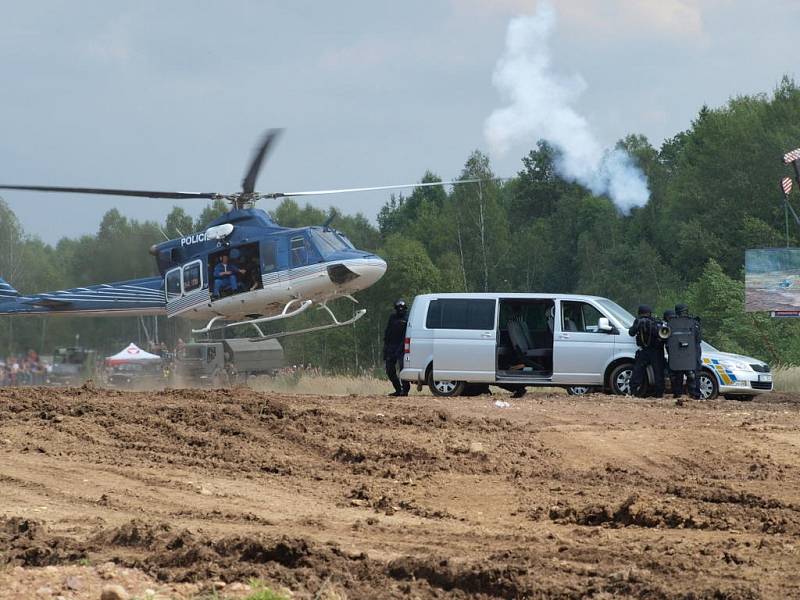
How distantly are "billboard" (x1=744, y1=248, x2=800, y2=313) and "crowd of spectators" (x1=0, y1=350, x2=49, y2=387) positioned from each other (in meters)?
20.1

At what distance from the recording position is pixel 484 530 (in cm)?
865

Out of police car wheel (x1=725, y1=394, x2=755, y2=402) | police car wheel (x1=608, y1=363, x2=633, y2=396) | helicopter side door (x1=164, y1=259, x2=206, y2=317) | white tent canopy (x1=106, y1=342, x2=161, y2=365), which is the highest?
helicopter side door (x1=164, y1=259, x2=206, y2=317)

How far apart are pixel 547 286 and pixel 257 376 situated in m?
29.5

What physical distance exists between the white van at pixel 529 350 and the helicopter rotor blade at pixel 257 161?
12.5 ft

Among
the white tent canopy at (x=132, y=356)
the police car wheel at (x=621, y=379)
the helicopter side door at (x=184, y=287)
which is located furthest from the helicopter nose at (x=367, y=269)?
the white tent canopy at (x=132, y=356)

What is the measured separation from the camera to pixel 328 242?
72.9 feet

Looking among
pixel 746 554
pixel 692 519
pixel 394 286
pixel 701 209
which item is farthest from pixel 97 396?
pixel 701 209

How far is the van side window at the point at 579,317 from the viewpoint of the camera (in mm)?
Result: 19531

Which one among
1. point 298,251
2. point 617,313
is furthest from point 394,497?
point 298,251

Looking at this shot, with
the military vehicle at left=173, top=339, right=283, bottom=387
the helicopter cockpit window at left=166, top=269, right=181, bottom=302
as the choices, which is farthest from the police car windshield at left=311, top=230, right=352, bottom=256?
the military vehicle at left=173, top=339, right=283, bottom=387

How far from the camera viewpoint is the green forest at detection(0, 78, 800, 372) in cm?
3747

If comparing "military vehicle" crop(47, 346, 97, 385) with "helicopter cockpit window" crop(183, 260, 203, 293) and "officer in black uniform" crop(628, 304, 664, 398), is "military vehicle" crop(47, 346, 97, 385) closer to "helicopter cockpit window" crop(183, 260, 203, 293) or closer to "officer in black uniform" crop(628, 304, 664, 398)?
"helicopter cockpit window" crop(183, 260, 203, 293)

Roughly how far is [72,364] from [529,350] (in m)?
17.5

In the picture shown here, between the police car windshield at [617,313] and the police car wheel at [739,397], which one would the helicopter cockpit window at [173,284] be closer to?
the police car windshield at [617,313]
